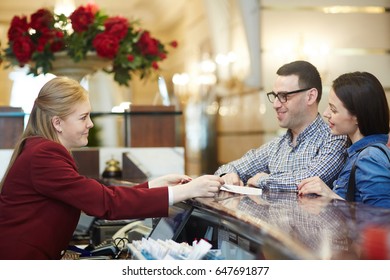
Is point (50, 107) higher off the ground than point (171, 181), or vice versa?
point (50, 107)

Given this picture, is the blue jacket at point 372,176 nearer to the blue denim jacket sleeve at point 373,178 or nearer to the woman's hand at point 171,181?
the blue denim jacket sleeve at point 373,178

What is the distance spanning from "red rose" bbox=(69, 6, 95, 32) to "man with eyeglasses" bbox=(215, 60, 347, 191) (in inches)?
43.8

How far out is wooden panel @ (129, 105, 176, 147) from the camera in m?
3.31

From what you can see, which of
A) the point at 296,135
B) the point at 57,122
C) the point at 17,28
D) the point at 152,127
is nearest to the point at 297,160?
the point at 296,135

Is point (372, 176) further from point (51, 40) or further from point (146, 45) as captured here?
point (51, 40)

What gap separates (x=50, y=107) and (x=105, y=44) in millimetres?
1253

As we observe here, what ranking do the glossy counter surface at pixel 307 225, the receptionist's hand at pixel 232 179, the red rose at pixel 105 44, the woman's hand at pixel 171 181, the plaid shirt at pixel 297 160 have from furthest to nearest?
the red rose at pixel 105 44 → the receptionist's hand at pixel 232 179 → the plaid shirt at pixel 297 160 → the woman's hand at pixel 171 181 → the glossy counter surface at pixel 307 225

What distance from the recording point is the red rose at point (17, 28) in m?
3.18

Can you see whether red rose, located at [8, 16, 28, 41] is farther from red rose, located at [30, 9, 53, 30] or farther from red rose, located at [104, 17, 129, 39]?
red rose, located at [104, 17, 129, 39]

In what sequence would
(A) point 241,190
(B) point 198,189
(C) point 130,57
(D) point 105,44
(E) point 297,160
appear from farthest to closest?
(C) point 130,57
(D) point 105,44
(E) point 297,160
(A) point 241,190
(B) point 198,189

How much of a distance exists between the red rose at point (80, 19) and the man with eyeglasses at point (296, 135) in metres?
1.11

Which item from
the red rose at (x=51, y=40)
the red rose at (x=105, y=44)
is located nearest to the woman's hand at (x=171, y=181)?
the red rose at (x=105, y=44)

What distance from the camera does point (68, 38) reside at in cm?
317
